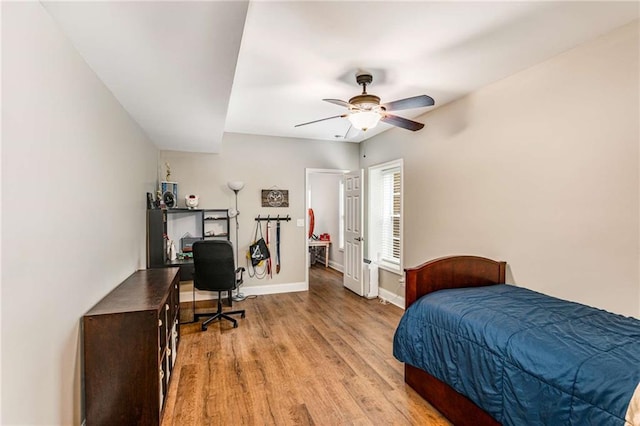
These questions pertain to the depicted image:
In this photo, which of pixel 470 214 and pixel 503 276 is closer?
pixel 503 276

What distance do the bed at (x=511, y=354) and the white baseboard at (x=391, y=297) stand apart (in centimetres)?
192

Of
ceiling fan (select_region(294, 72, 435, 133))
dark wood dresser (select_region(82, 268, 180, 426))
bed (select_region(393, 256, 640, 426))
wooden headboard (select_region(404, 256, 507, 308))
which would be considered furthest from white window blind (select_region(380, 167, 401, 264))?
dark wood dresser (select_region(82, 268, 180, 426))

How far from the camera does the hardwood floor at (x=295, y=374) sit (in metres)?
2.25

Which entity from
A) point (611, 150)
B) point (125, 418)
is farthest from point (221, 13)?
point (611, 150)

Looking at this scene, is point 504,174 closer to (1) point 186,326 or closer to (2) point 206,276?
(2) point 206,276

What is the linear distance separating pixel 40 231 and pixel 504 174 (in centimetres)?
345

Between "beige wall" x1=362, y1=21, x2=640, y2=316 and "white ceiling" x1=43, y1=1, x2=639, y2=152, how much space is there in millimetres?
210

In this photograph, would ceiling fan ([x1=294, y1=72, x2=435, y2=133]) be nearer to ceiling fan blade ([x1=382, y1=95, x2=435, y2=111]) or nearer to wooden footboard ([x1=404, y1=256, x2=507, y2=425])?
ceiling fan blade ([x1=382, y1=95, x2=435, y2=111])

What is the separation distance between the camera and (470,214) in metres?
3.49

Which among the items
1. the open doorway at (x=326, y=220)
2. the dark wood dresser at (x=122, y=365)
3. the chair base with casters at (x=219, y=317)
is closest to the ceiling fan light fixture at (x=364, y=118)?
the dark wood dresser at (x=122, y=365)

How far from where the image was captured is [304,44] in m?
Result: 2.39

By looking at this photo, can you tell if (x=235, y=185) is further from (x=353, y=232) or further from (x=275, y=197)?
(x=353, y=232)

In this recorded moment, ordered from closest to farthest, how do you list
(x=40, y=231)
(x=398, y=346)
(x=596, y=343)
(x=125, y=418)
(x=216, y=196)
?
(x=40, y=231) → (x=596, y=343) → (x=125, y=418) → (x=398, y=346) → (x=216, y=196)

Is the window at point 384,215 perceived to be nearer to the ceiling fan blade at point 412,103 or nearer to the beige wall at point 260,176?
the beige wall at point 260,176
